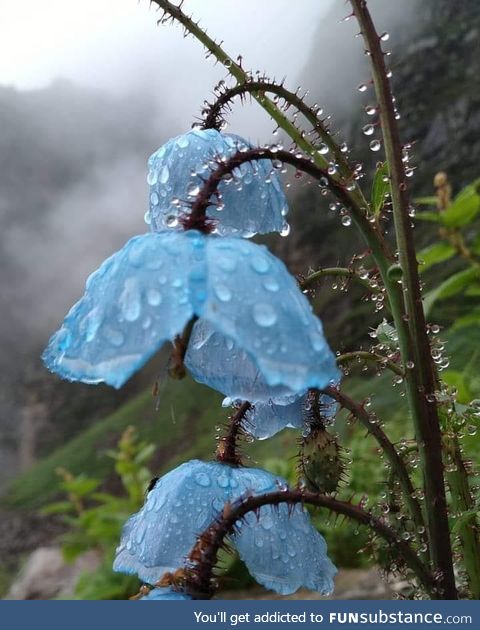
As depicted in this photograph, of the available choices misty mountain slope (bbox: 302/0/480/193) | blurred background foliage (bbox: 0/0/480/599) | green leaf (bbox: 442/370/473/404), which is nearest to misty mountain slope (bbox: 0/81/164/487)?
blurred background foliage (bbox: 0/0/480/599)

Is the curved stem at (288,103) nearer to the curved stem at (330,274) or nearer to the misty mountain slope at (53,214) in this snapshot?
the curved stem at (330,274)

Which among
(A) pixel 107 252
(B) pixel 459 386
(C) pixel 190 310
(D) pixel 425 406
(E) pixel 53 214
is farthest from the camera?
(E) pixel 53 214

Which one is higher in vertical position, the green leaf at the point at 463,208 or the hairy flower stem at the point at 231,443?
the green leaf at the point at 463,208

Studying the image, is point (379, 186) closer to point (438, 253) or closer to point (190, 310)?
point (438, 253)

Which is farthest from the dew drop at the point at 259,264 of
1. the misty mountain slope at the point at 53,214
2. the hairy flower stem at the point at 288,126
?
the misty mountain slope at the point at 53,214

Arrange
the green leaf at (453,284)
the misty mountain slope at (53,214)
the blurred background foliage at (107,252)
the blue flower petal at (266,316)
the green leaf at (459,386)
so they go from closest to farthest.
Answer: the blue flower petal at (266,316) < the green leaf at (453,284) < the green leaf at (459,386) < the blurred background foliage at (107,252) < the misty mountain slope at (53,214)

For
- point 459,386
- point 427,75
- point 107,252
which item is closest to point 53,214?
point 107,252
